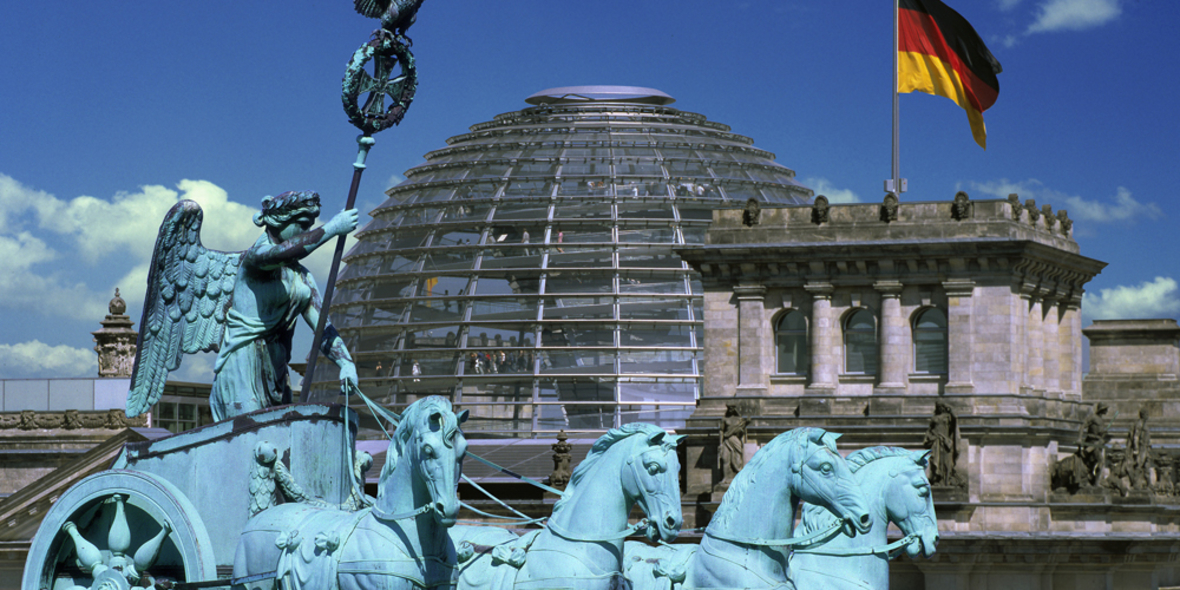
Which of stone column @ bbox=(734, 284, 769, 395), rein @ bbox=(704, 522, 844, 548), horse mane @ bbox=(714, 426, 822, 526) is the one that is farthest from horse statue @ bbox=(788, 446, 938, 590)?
stone column @ bbox=(734, 284, 769, 395)

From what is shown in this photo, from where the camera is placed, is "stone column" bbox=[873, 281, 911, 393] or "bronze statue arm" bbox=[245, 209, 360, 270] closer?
"bronze statue arm" bbox=[245, 209, 360, 270]

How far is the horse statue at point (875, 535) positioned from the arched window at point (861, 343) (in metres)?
37.1

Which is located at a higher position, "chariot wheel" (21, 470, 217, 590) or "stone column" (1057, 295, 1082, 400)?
"stone column" (1057, 295, 1082, 400)

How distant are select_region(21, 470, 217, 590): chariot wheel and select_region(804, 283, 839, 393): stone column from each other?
38858 mm

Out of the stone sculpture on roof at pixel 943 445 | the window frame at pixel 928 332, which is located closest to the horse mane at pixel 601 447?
the stone sculpture on roof at pixel 943 445

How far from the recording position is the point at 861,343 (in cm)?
5372

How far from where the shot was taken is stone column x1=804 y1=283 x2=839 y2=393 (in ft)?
175

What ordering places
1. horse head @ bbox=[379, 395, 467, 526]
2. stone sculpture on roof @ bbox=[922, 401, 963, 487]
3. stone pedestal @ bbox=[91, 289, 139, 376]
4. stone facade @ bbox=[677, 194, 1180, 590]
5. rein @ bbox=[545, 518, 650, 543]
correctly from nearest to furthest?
horse head @ bbox=[379, 395, 467, 526]
rein @ bbox=[545, 518, 650, 543]
stone sculpture on roof @ bbox=[922, 401, 963, 487]
stone facade @ bbox=[677, 194, 1180, 590]
stone pedestal @ bbox=[91, 289, 139, 376]

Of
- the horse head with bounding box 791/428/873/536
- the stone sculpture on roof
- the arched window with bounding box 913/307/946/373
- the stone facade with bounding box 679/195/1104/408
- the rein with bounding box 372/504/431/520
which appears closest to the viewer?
the rein with bounding box 372/504/431/520

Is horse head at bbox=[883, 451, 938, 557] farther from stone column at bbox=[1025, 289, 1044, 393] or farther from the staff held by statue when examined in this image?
stone column at bbox=[1025, 289, 1044, 393]

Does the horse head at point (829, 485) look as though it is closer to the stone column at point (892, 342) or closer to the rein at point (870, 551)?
the rein at point (870, 551)

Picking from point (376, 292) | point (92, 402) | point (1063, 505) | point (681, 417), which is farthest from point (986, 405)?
point (376, 292)

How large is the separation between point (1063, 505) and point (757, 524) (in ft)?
127

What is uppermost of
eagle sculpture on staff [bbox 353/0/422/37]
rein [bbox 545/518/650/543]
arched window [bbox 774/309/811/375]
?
eagle sculpture on staff [bbox 353/0/422/37]
